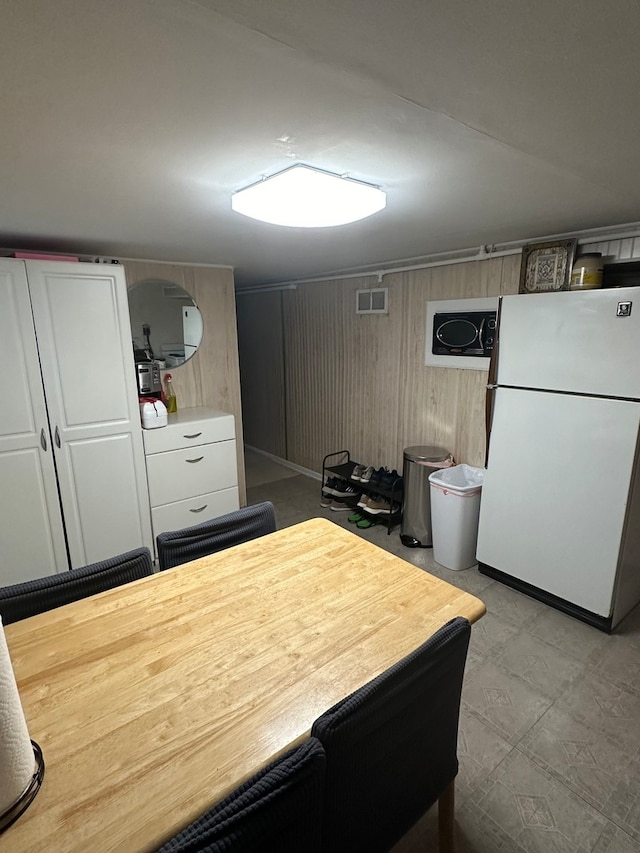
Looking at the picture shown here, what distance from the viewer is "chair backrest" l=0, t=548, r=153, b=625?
4.34 ft

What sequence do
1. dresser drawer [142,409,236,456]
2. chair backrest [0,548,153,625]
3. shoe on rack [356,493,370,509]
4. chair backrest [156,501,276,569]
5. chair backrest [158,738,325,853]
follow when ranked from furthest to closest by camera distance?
shoe on rack [356,493,370,509]
dresser drawer [142,409,236,456]
chair backrest [156,501,276,569]
chair backrest [0,548,153,625]
chair backrest [158,738,325,853]

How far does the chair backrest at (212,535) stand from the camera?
167 cm

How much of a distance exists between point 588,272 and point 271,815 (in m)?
2.68

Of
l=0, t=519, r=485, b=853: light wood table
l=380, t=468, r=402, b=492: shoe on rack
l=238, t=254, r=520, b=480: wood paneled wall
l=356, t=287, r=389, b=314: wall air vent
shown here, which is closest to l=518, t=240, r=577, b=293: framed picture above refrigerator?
l=238, t=254, r=520, b=480: wood paneled wall

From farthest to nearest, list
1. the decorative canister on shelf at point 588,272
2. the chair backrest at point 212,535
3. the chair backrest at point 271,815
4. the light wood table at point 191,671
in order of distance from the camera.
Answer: the decorative canister on shelf at point 588,272 → the chair backrest at point 212,535 → the light wood table at point 191,671 → the chair backrest at point 271,815

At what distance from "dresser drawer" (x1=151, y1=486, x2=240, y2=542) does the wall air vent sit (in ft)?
6.49

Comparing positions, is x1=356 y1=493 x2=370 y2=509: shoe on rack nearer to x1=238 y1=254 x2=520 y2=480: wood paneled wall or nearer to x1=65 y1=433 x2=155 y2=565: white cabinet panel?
x1=238 y1=254 x2=520 y2=480: wood paneled wall

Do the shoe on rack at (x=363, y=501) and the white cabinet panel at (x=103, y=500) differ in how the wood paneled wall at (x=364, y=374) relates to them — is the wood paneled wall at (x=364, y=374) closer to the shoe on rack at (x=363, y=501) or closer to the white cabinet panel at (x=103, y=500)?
the shoe on rack at (x=363, y=501)

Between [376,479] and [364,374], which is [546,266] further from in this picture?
[376,479]

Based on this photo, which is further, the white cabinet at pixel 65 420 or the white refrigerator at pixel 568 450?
the white cabinet at pixel 65 420

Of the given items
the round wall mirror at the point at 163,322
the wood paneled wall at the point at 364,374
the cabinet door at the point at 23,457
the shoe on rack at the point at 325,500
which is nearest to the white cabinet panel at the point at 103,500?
the cabinet door at the point at 23,457

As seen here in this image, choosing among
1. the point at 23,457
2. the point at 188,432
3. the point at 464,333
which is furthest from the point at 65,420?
the point at 464,333

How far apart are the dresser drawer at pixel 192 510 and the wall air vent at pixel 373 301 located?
198 cm

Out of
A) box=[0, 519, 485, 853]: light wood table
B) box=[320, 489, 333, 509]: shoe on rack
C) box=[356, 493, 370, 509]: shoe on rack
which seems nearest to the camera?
box=[0, 519, 485, 853]: light wood table
